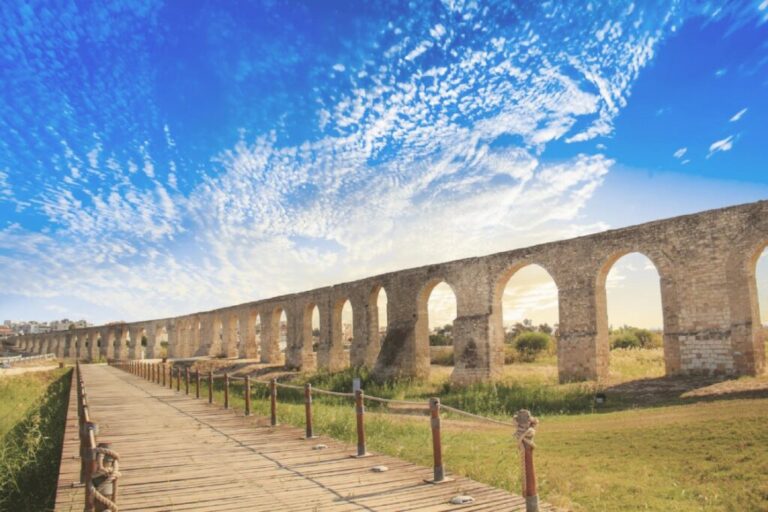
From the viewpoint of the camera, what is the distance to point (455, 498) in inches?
190

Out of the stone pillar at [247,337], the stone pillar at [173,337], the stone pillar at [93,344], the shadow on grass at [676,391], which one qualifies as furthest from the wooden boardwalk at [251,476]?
the stone pillar at [93,344]

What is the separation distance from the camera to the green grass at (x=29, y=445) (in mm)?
8258

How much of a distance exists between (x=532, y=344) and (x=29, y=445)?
Answer: 2439 cm

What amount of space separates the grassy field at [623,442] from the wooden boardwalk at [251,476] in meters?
1.05

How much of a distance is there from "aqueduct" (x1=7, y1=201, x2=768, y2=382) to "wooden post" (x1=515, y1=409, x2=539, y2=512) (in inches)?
449

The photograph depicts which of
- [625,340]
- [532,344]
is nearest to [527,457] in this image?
[532,344]

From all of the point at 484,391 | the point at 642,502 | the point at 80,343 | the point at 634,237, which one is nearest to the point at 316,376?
the point at 484,391

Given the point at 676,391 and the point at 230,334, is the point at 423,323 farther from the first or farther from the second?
the point at 230,334

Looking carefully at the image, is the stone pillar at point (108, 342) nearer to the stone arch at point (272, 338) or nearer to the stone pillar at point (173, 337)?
the stone pillar at point (173, 337)

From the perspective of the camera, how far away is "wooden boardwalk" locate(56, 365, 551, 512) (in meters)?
4.92

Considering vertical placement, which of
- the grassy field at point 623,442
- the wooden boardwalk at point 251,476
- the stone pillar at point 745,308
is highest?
the stone pillar at point 745,308

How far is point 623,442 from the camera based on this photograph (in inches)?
338

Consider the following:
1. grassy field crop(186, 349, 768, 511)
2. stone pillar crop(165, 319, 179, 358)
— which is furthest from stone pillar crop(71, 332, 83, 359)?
grassy field crop(186, 349, 768, 511)

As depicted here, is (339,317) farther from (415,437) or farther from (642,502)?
(642,502)
